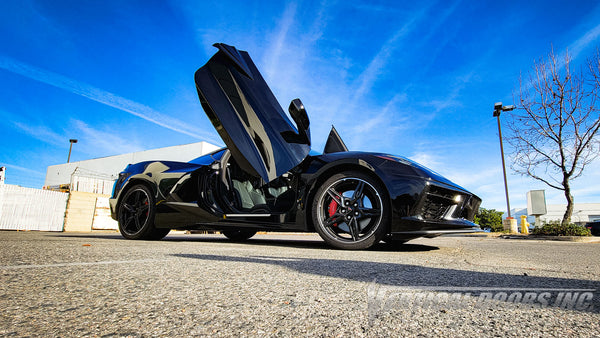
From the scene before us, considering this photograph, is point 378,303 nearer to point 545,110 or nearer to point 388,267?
point 388,267

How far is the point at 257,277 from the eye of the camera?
1.47 m

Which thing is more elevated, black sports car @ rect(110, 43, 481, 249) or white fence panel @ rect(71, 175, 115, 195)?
white fence panel @ rect(71, 175, 115, 195)

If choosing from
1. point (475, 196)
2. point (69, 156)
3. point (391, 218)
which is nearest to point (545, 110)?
point (475, 196)

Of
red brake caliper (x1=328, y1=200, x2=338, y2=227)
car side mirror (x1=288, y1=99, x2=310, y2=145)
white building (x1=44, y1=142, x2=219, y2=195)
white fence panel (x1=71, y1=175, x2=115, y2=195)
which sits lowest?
red brake caliper (x1=328, y1=200, x2=338, y2=227)

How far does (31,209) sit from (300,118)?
56.7 ft

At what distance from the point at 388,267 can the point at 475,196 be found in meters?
2.13

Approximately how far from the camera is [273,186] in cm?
423

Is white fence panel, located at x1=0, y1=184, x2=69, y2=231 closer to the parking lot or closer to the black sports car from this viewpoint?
the black sports car

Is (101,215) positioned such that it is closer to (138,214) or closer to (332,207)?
(138,214)

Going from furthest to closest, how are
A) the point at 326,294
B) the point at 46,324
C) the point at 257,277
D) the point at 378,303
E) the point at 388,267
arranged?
the point at 388,267 < the point at 257,277 < the point at 326,294 < the point at 378,303 < the point at 46,324

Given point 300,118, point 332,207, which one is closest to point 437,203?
point 332,207

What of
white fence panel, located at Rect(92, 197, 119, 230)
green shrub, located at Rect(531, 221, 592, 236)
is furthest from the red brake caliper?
white fence panel, located at Rect(92, 197, 119, 230)

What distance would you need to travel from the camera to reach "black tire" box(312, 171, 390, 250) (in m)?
3.15

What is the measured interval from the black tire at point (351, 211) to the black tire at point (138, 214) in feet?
8.08
